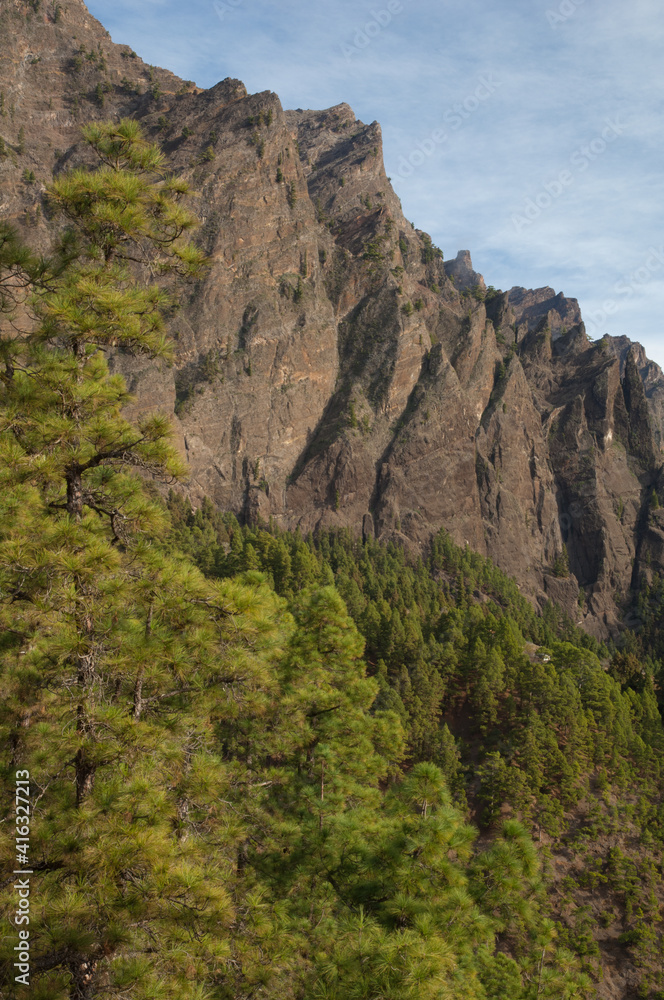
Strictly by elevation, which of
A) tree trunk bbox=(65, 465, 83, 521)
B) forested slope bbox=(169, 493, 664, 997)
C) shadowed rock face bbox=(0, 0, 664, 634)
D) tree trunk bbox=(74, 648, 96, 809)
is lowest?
forested slope bbox=(169, 493, 664, 997)

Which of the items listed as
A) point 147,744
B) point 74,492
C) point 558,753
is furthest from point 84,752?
point 558,753

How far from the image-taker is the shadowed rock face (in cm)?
11725

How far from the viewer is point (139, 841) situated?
21.0 ft

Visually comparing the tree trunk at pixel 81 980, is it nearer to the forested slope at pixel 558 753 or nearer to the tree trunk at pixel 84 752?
the tree trunk at pixel 84 752

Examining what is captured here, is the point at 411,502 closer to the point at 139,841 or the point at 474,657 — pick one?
the point at 474,657

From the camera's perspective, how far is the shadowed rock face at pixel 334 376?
117 metres

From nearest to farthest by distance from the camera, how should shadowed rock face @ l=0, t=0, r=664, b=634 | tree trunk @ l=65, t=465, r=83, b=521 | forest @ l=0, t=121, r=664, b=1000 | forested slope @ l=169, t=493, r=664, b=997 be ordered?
1. forest @ l=0, t=121, r=664, b=1000
2. tree trunk @ l=65, t=465, r=83, b=521
3. forested slope @ l=169, t=493, r=664, b=997
4. shadowed rock face @ l=0, t=0, r=664, b=634

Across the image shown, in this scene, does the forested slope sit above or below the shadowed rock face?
below

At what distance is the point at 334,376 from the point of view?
12900cm

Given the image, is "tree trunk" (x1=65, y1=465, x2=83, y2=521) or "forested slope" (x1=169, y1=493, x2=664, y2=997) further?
"forested slope" (x1=169, y1=493, x2=664, y2=997)

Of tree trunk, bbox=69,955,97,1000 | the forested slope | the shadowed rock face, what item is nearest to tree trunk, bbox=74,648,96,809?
tree trunk, bbox=69,955,97,1000

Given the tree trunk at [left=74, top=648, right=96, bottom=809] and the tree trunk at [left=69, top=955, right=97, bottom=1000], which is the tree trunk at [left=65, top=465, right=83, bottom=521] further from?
the tree trunk at [left=69, top=955, right=97, bottom=1000]

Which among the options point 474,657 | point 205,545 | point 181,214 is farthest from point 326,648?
point 205,545

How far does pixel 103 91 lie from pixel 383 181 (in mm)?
70311
